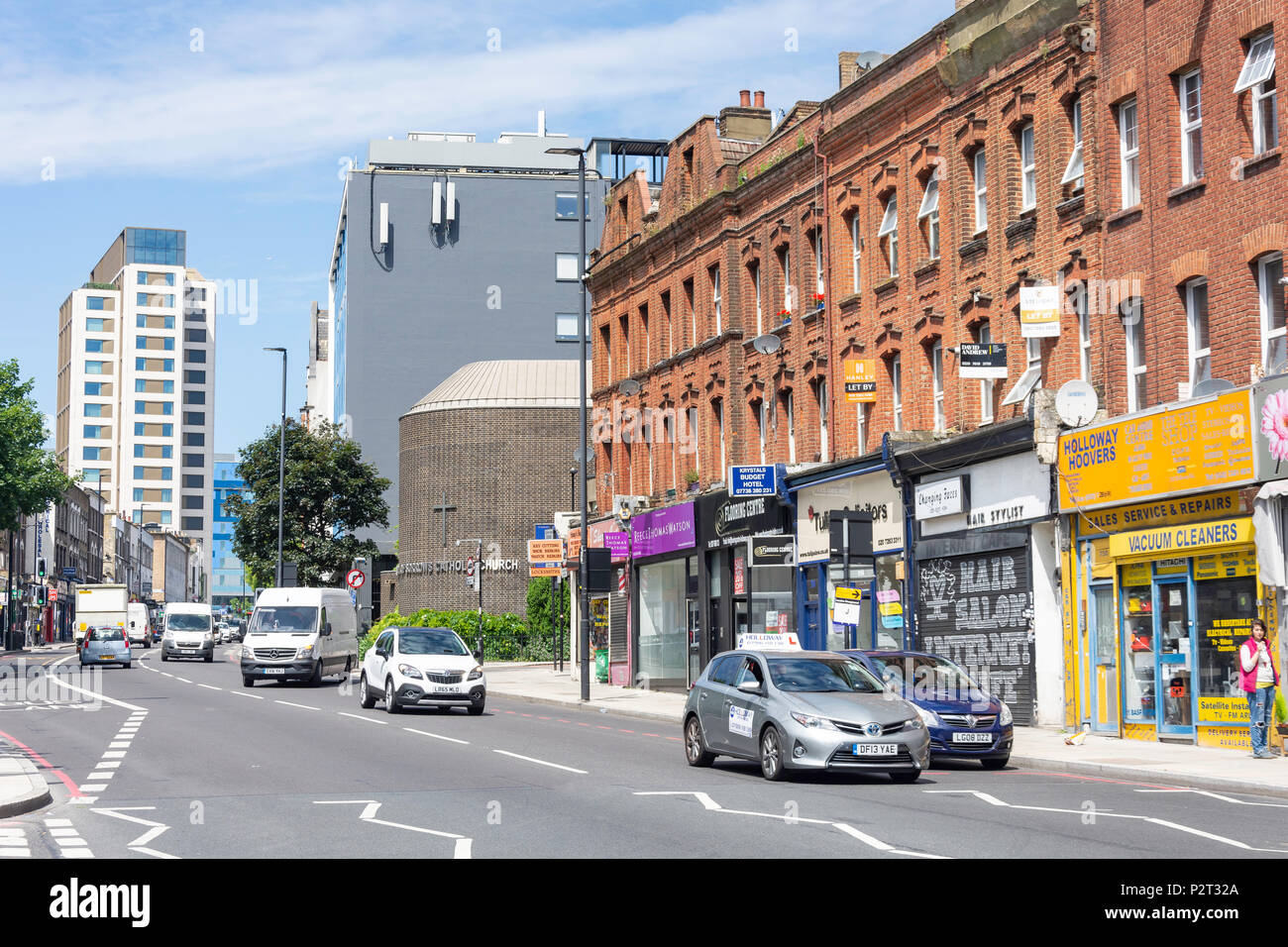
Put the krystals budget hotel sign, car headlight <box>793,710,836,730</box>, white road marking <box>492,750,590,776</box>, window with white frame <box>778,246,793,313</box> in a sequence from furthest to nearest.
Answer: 1. window with white frame <box>778,246,793,313</box>
2. the krystals budget hotel sign
3. white road marking <box>492,750,590,776</box>
4. car headlight <box>793,710,836,730</box>

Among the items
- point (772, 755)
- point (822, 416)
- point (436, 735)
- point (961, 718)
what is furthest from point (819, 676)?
point (822, 416)

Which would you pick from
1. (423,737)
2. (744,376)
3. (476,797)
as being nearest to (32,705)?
(423,737)

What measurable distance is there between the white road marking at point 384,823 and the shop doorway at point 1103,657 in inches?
525

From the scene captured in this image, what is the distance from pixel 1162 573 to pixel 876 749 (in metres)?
8.20

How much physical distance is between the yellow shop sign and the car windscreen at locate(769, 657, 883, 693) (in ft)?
19.4

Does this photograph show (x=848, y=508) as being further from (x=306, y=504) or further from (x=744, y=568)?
(x=306, y=504)

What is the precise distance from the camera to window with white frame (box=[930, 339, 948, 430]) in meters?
29.7

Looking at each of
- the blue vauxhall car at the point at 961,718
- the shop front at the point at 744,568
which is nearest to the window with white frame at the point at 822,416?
the shop front at the point at 744,568

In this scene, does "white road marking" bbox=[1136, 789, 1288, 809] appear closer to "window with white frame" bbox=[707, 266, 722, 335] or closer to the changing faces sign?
the changing faces sign

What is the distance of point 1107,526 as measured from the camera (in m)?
24.3

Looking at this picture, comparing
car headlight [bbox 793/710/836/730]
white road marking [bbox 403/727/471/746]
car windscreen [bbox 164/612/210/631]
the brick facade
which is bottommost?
white road marking [bbox 403/727/471/746]

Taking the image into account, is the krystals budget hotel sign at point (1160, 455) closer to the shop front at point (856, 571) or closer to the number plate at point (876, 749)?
the shop front at point (856, 571)

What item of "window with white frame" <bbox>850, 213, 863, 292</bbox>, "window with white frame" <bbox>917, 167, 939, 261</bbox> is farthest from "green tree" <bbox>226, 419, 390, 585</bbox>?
"window with white frame" <bbox>917, 167, 939, 261</bbox>

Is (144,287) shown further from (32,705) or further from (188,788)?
(188,788)
